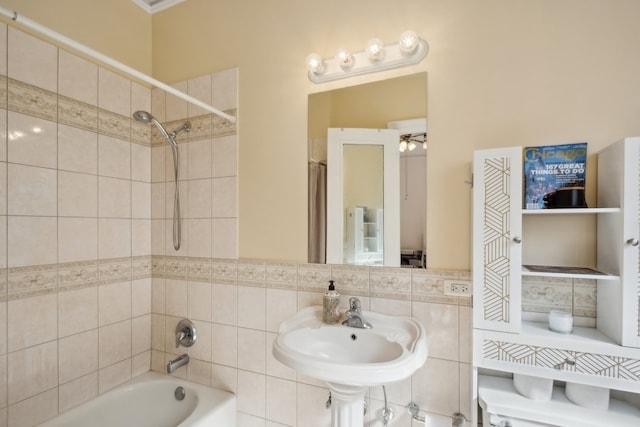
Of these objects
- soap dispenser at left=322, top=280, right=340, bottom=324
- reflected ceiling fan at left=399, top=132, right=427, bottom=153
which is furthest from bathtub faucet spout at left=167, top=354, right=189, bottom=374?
reflected ceiling fan at left=399, top=132, right=427, bottom=153

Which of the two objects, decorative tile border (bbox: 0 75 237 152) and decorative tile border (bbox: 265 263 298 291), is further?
decorative tile border (bbox: 265 263 298 291)

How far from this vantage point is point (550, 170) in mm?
1188

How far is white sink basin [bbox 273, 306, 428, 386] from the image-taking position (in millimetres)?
1055

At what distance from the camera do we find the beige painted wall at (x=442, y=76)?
1191mm

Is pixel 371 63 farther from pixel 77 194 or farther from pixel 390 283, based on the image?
pixel 77 194

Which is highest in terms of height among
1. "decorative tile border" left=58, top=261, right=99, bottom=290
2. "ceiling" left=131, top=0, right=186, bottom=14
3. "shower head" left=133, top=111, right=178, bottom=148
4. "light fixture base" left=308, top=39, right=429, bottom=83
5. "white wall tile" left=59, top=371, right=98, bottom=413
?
"ceiling" left=131, top=0, right=186, bottom=14

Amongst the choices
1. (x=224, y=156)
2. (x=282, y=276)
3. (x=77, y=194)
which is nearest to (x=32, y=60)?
(x=77, y=194)

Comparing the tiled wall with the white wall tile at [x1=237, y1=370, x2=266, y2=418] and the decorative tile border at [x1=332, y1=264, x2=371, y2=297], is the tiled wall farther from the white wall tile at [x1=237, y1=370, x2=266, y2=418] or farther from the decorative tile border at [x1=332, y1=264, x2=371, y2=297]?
the decorative tile border at [x1=332, y1=264, x2=371, y2=297]

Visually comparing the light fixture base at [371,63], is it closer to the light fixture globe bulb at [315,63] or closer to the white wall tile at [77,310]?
the light fixture globe bulb at [315,63]

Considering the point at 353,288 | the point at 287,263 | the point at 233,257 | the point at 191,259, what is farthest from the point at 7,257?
the point at 353,288

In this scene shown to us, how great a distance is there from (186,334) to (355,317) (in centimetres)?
114

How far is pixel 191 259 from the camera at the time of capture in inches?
77.3

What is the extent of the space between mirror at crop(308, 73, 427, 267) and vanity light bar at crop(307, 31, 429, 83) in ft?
0.22

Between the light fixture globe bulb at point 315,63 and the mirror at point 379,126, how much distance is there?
0.36 ft
